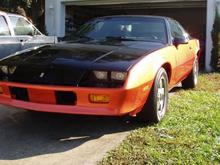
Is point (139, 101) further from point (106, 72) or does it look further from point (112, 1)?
point (112, 1)

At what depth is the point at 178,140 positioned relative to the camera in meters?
4.87

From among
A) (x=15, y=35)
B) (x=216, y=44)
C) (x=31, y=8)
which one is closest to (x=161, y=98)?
(x=15, y=35)

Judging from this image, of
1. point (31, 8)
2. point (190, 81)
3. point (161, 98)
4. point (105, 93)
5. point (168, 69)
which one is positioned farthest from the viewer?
point (31, 8)

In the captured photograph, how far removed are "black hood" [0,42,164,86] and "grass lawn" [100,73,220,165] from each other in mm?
817

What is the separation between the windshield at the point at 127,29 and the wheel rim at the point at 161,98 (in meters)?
0.80

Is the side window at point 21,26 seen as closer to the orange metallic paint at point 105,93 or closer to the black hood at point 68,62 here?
the black hood at point 68,62

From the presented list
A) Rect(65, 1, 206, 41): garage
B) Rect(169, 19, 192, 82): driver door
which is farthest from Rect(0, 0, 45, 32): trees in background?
Rect(169, 19, 192, 82): driver door

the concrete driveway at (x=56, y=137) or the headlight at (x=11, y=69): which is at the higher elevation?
the headlight at (x=11, y=69)

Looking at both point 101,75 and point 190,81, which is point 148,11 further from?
point 101,75

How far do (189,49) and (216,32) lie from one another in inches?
217

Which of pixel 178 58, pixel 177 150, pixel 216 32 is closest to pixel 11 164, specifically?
pixel 177 150

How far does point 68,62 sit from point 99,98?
0.58m

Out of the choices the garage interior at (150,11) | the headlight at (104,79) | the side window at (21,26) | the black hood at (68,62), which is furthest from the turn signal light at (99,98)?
the garage interior at (150,11)

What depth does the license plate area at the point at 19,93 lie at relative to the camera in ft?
16.0
